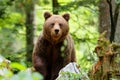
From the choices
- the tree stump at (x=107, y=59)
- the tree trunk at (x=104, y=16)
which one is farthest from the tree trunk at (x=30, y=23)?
the tree stump at (x=107, y=59)

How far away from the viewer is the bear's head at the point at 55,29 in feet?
20.5

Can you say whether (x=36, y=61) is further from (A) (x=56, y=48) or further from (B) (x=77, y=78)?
(B) (x=77, y=78)

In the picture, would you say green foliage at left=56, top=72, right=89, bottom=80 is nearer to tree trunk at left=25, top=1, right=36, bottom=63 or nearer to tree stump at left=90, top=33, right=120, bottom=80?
tree stump at left=90, top=33, right=120, bottom=80

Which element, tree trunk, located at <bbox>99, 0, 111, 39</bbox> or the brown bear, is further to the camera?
tree trunk, located at <bbox>99, 0, 111, 39</bbox>

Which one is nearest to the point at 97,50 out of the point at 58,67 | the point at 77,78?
the point at 77,78

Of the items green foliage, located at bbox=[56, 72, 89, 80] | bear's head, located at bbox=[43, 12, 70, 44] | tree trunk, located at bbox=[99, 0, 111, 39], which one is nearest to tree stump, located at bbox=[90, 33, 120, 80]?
green foliage, located at bbox=[56, 72, 89, 80]

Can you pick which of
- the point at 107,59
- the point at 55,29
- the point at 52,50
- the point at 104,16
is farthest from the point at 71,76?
the point at 104,16

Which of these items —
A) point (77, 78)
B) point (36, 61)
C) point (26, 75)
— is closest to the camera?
point (26, 75)

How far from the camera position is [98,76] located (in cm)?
435

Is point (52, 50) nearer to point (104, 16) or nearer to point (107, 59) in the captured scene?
point (104, 16)

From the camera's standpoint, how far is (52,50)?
6.53m

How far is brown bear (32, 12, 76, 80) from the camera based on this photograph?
21.1 feet

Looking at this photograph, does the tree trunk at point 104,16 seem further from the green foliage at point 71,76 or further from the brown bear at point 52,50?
the green foliage at point 71,76

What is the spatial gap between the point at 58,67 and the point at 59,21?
75 centimetres
